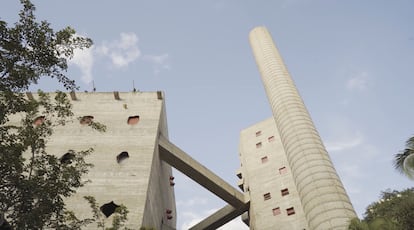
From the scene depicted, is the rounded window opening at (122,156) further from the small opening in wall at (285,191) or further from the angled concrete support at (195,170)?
the small opening in wall at (285,191)

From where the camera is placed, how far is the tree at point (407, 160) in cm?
1021

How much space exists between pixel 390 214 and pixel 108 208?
12693 millimetres

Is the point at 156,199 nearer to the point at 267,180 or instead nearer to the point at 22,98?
the point at 267,180

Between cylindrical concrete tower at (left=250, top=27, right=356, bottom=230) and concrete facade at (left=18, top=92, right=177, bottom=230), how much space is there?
265 inches

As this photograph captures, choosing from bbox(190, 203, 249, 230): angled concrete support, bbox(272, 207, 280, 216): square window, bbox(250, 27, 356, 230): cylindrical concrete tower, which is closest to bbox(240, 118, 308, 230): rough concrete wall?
bbox(272, 207, 280, 216): square window

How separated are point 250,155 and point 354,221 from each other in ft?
58.0

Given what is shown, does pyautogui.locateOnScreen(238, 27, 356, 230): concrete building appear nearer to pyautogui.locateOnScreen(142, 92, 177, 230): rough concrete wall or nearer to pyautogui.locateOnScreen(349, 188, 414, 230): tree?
pyautogui.locateOnScreen(349, 188, 414, 230): tree

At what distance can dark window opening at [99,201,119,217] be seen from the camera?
15.6m

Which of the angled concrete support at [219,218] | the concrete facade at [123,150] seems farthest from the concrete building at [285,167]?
the concrete facade at [123,150]

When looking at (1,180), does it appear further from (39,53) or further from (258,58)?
(258,58)

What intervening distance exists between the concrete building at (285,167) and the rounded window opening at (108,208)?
26.7ft

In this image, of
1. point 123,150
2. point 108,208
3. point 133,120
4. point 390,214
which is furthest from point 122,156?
point 390,214

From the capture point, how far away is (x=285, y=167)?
77.4 ft

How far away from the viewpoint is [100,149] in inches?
723
